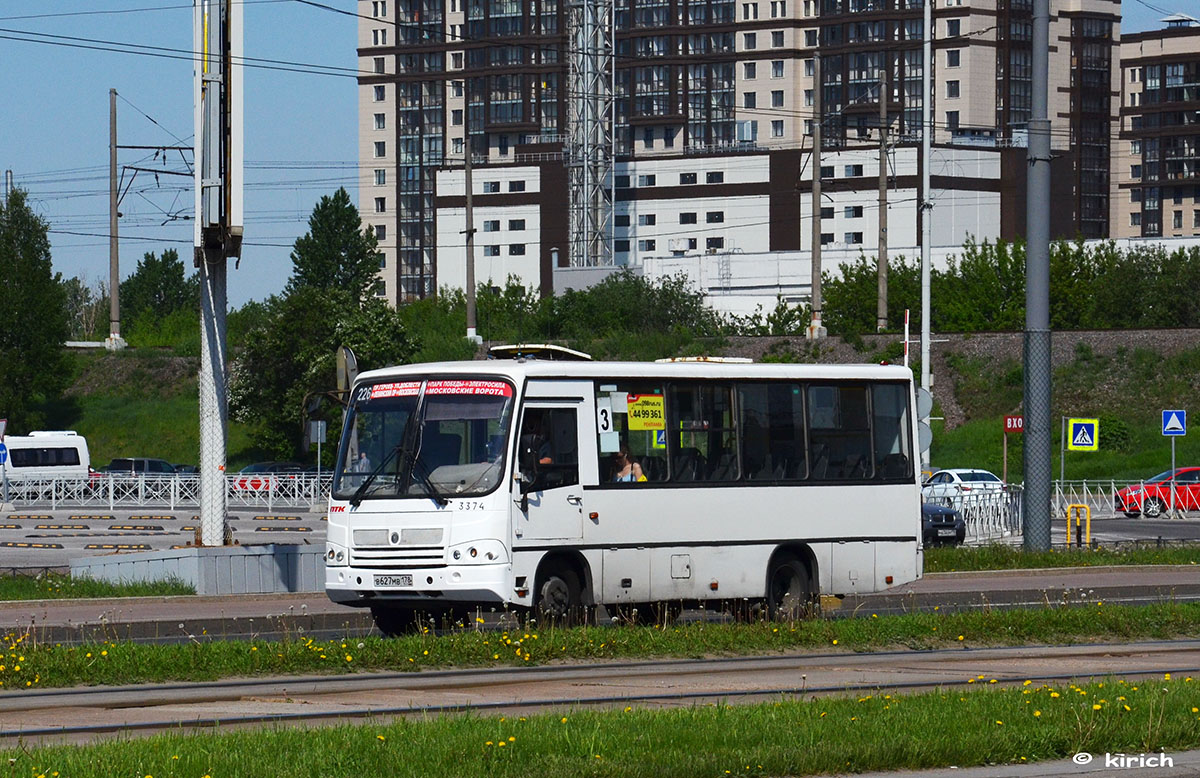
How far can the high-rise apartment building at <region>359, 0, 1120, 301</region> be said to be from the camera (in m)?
122

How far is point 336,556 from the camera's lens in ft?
57.0

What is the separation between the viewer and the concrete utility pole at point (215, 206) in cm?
2494

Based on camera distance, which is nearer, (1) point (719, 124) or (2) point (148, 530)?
(2) point (148, 530)

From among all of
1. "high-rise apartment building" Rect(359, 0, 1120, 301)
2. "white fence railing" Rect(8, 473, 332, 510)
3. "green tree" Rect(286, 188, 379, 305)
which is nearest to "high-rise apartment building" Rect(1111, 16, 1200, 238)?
"high-rise apartment building" Rect(359, 0, 1120, 301)

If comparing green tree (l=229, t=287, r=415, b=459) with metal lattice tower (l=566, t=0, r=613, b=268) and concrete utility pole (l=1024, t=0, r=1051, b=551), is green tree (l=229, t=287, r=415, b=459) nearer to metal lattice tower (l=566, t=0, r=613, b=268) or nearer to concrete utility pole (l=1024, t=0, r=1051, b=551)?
concrete utility pole (l=1024, t=0, r=1051, b=551)

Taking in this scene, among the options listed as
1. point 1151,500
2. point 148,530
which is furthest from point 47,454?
point 1151,500

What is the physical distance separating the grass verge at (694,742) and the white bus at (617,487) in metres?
5.82

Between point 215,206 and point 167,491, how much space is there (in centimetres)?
3014

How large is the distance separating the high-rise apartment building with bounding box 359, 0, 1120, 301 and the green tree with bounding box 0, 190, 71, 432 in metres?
49.1

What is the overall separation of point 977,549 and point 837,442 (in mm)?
10334

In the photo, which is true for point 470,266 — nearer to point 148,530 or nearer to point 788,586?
point 148,530

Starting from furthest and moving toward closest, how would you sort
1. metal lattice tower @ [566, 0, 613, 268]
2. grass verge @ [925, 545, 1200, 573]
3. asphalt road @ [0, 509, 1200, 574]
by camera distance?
metal lattice tower @ [566, 0, 613, 268]
asphalt road @ [0, 509, 1200, 574]
grass verge @ [925, 545, 1200, 573]

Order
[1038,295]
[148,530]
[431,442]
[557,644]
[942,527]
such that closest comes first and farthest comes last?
[557,644] < [431,442] < [1038,295] < [942,527] < [148,530]

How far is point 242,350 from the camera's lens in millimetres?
75812
